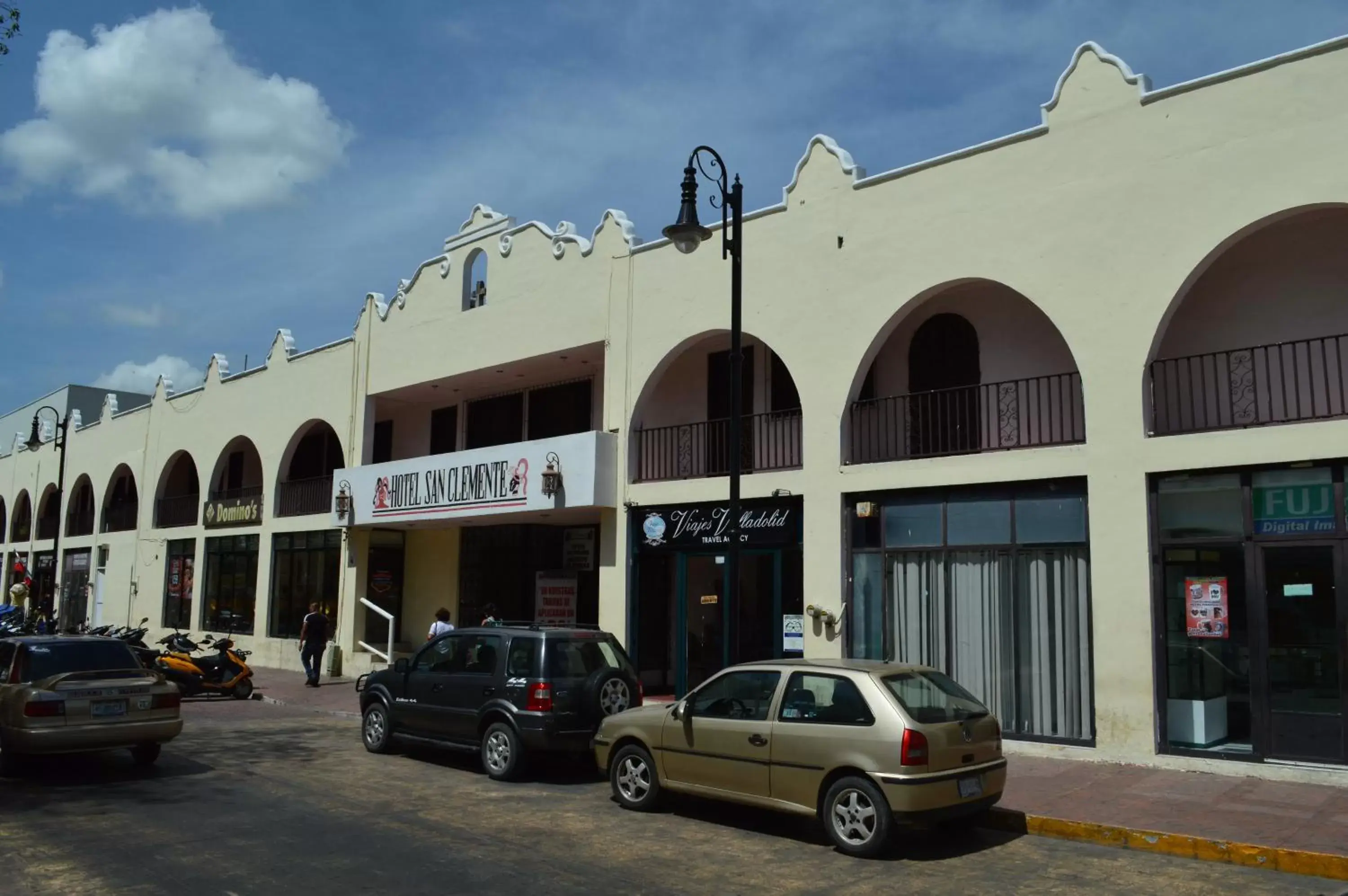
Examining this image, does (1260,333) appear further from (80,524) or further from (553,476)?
(80,524)

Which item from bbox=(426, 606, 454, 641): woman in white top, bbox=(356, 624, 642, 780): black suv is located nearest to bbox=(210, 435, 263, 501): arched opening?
bbox=(426, 606, 454, 641): woman in white top

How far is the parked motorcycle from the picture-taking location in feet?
63.7

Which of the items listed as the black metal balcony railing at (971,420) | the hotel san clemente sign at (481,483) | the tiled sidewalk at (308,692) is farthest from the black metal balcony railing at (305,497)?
the black metal balcony railing at (971,420)

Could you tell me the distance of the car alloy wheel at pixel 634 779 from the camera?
10266 millimetres

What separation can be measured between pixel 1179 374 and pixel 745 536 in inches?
250

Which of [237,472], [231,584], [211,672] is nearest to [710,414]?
[211,672]

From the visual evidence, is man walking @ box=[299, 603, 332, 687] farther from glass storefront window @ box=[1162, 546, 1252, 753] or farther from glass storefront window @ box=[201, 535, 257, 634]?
glass storefront window @ box=[1162, 546, 1252, 753]

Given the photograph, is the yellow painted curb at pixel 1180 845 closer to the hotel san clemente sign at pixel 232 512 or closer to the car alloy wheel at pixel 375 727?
the car alloy wheel at pixel 375 727

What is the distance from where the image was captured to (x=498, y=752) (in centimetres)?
1194

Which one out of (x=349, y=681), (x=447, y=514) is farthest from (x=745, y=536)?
(x=349, y=681)

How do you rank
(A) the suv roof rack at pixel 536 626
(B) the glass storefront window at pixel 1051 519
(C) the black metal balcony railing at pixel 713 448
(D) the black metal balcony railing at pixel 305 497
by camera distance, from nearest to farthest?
(A) the suv roof rack at pixel 536 626 → (B) the glass storefront window at pixel 1051 519 → (C) the black metal balcony railing at pixel 713 448 → (D) the black metal balcony railing at pixel 305 497

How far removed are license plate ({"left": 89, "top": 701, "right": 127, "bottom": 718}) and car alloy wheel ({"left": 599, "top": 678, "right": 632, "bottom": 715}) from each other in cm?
507

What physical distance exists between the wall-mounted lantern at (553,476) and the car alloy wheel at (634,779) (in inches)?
327

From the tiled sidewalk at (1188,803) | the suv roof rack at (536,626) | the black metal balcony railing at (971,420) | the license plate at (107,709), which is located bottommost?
the tiled sidewalk at (1188,803)
